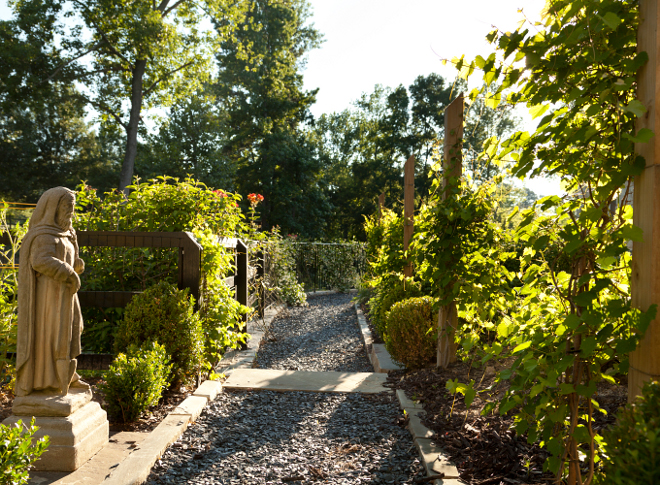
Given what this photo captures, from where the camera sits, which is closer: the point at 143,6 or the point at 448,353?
the point at 448,353

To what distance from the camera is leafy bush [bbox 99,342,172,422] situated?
3.10 m

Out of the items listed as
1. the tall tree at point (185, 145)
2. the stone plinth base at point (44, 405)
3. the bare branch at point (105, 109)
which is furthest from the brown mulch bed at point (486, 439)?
the tall tree at point (185, 145)

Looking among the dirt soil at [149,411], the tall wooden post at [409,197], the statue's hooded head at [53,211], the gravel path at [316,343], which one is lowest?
the gravel path at [316,343]

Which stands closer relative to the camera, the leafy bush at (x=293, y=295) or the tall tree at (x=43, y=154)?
the leafy bush at (x=293, y=295)

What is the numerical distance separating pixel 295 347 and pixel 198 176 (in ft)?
59.7

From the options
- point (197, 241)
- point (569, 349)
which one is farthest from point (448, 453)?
point (197, 241)

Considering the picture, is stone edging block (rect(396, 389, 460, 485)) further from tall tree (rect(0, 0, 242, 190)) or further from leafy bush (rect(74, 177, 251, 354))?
tall tree (rect(0, 0, 242, 190))

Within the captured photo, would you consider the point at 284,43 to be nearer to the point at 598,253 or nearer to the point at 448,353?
the point at 448,353

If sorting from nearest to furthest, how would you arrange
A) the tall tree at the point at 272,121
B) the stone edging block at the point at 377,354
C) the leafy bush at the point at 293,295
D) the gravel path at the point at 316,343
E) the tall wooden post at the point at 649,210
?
1. the tall wooden post at the point at 649,210
2. the stone edging block at the point at 377,354
3. the gravel path at the point at 316,343
4. the leafy bush at the point at 293,295
5. the tall tree at the point at 272,121

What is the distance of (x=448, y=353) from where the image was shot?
4176mm

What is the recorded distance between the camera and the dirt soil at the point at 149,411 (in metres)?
3.15

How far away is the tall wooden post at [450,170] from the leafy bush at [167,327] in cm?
221

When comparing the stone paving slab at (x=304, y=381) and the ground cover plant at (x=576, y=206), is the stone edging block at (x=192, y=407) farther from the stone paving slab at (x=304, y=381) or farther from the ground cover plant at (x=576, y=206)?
the ground cover plant at (x=576, y=206)

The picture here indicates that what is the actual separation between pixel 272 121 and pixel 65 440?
73.5 ft
